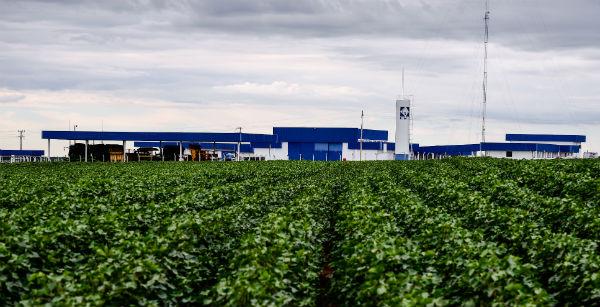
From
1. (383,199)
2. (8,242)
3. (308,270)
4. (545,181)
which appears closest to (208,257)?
(308,270)

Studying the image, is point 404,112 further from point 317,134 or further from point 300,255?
point 300,255

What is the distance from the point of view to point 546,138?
142000 mm

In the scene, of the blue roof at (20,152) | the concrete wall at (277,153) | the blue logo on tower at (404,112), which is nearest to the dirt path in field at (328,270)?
the blue logo on tower at (404,112)

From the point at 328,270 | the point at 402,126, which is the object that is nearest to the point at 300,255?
the point at 328,270

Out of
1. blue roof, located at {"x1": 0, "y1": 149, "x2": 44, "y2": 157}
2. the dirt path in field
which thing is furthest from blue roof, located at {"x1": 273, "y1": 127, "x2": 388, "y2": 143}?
the dirt path in field

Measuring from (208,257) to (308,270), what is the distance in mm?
2602

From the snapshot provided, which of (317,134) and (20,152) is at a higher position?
(317,134)

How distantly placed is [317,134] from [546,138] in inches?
1949

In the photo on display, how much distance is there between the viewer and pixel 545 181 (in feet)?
121

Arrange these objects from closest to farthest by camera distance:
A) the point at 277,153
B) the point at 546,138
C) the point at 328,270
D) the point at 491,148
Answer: the point at 328,270, the point at 277,153, the point at 491,148, the point at 546,138

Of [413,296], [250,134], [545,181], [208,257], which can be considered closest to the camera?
[413,296]

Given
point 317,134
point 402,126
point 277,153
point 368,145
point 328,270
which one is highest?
point 402,126

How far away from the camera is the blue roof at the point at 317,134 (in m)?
117

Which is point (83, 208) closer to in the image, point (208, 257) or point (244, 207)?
point (244, 207)
